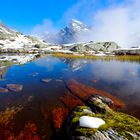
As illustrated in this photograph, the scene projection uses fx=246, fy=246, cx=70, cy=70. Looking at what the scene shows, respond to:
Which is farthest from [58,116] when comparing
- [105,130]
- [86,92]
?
[86,92]

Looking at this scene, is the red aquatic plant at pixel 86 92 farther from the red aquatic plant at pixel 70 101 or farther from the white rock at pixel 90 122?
the white rock at pixel 90 122

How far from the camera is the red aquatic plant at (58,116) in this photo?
965 inches

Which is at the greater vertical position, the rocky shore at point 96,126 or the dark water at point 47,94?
the rocky shore at point 96,126

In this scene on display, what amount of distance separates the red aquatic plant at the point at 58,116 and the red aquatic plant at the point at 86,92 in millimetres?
5893

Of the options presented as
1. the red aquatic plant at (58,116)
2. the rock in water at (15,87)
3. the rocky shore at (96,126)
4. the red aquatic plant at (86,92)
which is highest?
the rocky shore at (96,126)

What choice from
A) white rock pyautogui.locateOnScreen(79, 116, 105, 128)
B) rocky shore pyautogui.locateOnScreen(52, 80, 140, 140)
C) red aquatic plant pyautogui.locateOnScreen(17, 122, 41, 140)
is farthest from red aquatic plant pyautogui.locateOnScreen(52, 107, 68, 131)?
white rock pyautogui.locateOnScreen(79, 116, 105, 128)

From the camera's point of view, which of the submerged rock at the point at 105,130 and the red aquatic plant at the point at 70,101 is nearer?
the submerged rock at the point at 105,130

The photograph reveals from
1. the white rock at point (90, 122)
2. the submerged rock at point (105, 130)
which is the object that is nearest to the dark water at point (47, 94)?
the submerged rock at point (105, 130)

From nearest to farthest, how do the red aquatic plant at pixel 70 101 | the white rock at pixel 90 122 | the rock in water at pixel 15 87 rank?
the white rock at pixel 90 122
the red aquatic plant at pixel 70 101
the rock in water at pixel 15 87

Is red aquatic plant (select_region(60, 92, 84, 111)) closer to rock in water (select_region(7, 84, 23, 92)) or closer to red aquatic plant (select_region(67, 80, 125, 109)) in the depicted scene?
red aquatic plant (select_region(67, 80, 125, 109))

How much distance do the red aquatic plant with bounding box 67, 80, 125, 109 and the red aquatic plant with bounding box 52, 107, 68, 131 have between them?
19.3 ft

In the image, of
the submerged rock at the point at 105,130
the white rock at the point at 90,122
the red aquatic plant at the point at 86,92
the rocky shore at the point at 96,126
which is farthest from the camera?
the red aquatic plant at the point at 86,92

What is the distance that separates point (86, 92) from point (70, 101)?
17.1 ft

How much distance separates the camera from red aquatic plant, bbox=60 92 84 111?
30.7 m
